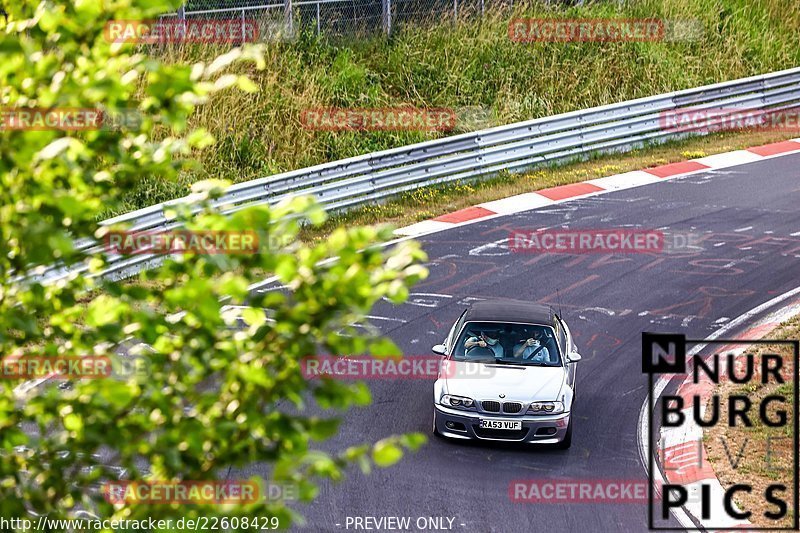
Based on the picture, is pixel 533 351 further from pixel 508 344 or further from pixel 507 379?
pixel 507 379

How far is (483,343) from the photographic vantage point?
13.1 meters

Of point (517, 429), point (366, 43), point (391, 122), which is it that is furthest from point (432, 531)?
point (366, 43)

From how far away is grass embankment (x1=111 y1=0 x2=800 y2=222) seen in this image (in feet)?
74.6

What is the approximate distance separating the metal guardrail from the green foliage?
12.6 meters

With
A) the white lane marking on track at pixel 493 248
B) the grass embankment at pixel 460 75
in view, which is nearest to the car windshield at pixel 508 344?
the white lane marking on track at pixel 493 248

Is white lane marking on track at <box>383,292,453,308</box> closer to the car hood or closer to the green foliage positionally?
the car hood

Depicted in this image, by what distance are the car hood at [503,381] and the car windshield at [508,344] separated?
126mm

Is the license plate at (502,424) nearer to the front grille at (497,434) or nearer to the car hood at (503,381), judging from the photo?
the front grille at (497,434)

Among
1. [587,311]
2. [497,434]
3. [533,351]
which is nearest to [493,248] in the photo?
[587,311]

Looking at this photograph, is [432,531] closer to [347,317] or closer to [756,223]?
[347,317]

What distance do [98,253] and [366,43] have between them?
72.7 feet

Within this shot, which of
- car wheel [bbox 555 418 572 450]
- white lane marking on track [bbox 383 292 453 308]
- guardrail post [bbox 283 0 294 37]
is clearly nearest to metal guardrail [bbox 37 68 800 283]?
white lane marking on track [bbox 383 292 453 308]

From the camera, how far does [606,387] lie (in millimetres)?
14180

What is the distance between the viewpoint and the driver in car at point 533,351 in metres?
13.0
